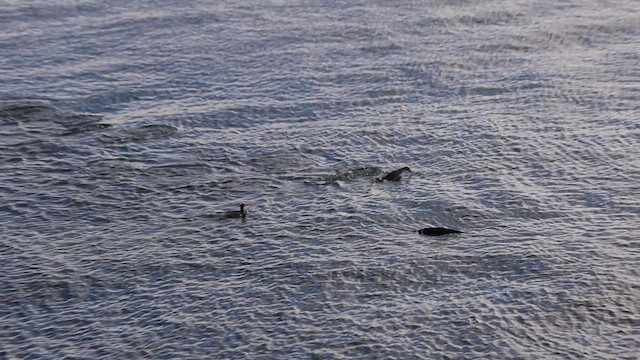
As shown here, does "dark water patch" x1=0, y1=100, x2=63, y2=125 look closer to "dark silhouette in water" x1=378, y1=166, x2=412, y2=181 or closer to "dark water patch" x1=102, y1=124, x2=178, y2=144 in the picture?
"dark water patch" x1=102, y1=124, x2=178, y2=144

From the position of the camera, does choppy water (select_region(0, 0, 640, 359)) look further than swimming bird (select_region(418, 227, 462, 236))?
No

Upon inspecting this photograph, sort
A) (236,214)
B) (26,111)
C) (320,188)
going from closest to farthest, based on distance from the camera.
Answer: (236,214)
(320,188)
(26,111)

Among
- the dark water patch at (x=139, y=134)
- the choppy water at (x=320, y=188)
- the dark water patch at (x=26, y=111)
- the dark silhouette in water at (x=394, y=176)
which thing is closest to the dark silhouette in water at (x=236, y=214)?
the choppy water at (x=320, y=188)

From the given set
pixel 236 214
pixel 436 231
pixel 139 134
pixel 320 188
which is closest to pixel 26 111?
pixel 139 134

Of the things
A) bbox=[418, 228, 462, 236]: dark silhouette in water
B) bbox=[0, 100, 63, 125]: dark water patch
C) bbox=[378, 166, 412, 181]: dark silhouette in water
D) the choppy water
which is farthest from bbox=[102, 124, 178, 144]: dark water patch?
bbox=[418, 228, 462, 236]: dark silhouette in water

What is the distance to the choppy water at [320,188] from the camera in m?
8.23

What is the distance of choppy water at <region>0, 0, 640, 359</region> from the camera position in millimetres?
8227

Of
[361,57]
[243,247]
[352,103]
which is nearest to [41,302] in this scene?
[243,247]

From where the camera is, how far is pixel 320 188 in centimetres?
1091

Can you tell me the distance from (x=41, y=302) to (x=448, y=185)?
4.53 metres

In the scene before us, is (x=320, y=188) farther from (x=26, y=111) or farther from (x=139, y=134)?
(x=26, y=111)

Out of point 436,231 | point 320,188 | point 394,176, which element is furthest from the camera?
point 394,176

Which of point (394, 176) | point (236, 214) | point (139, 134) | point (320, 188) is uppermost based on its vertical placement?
point (139, 134)

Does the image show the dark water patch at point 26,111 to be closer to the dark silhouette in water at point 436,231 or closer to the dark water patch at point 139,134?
the dark water patch at point 139,134
